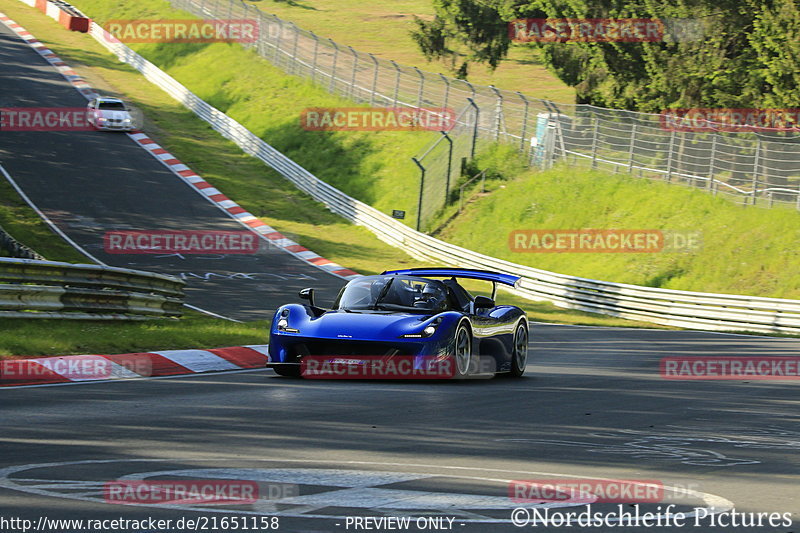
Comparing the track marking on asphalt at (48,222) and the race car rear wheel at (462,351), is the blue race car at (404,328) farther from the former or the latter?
the track marking on asphalt at (48,222)

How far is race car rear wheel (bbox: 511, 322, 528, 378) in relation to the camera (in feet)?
43.0

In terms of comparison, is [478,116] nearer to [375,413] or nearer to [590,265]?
[590,265]

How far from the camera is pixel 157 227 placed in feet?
103

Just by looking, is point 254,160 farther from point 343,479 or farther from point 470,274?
point 343,479

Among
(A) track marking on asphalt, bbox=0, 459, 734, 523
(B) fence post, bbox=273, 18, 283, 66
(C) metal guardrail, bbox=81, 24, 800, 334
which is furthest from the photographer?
(B) fence post, bbox=273, 18, 283, 66

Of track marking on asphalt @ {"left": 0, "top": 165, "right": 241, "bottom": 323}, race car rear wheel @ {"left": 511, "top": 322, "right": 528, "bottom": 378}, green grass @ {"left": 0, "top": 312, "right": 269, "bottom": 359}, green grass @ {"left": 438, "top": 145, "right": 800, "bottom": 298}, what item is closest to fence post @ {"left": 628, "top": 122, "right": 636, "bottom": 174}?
green grass @ {"left": 438, "top": 145, "right": 800, "bottom": 298}

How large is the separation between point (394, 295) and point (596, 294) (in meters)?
16.6

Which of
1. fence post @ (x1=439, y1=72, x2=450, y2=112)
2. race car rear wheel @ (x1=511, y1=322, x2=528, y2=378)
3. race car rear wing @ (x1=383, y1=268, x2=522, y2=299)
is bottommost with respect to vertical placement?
race car rear wheel @ (x1=511, y1=322, x2=528, y2=378)

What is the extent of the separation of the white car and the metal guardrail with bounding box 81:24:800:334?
7.60 m

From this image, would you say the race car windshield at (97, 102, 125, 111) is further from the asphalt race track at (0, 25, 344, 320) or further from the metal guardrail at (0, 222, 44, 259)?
the metal guardrail at (0, 222, 44, 259)

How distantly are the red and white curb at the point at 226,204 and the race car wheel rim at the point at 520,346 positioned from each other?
10.2 meters

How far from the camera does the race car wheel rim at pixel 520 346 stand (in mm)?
13156

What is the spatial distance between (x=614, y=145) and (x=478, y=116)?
6312 mm

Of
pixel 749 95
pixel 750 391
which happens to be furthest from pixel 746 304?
pixel 750 391
